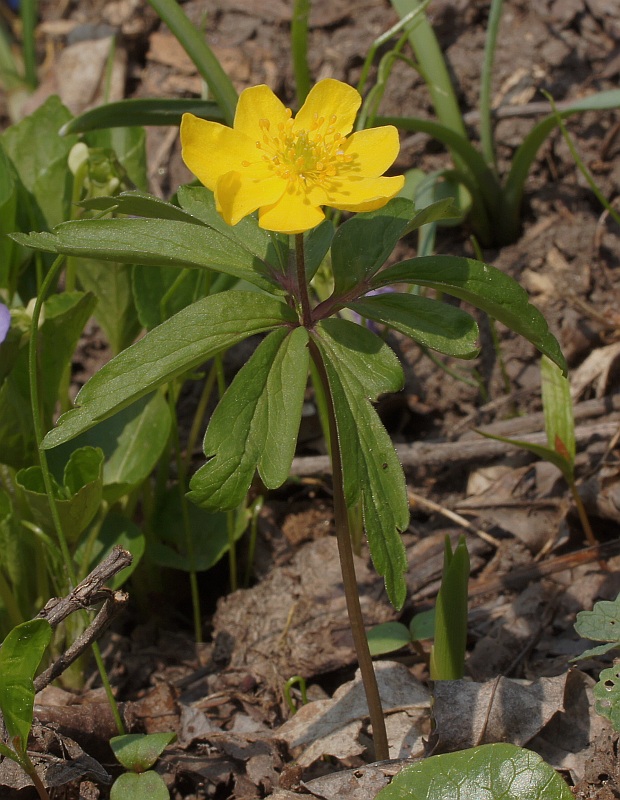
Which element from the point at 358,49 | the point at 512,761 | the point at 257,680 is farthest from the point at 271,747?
the point at 358,49

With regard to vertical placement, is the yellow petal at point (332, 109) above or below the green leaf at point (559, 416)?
above

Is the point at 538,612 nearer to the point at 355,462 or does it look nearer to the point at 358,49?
the point at 355,462

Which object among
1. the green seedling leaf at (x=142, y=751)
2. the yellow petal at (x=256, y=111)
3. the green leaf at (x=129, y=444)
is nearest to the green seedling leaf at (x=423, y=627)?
the green seedling leaf at (x=142, y=751)

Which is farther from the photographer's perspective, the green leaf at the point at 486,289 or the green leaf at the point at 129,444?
the green leaf at the point at 129,444

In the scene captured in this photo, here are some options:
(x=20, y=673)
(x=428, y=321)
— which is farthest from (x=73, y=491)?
(x=428, y=321)

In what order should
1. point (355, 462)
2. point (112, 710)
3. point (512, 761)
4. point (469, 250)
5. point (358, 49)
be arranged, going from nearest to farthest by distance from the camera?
point (355, 462) < point (512, 761) < point (112, 710) < point (469, 250) < point (358, 49)

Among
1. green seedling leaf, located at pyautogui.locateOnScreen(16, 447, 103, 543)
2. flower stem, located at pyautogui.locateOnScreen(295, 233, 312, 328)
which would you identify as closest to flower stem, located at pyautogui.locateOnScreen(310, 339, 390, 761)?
flower stem, located at pyautogui.locateOnScreen(295, 233, 312, 328)

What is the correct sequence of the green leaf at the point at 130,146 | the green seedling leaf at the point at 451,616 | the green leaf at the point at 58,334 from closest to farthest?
1. the green seedling leaf at the point at 451,616
2. the green leaf at the point at 58,334
3. the green leaf at the point at 130,146

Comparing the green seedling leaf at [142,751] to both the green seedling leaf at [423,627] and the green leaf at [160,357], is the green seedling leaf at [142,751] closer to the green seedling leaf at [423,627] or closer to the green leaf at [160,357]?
the green seedling leaf at [423,627]
